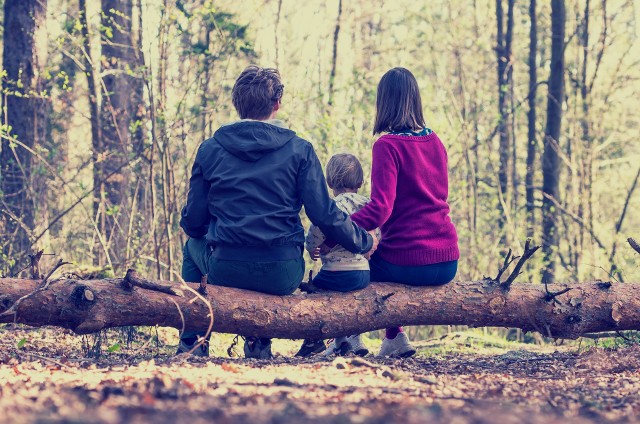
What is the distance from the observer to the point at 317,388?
375 centimetres

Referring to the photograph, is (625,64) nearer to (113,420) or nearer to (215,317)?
(215,317)

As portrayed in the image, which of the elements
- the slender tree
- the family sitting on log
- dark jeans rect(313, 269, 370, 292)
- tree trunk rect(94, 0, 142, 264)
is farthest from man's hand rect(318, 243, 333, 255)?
the slender tree

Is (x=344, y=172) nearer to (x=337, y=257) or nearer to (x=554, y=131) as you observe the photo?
(x=337, y=257)

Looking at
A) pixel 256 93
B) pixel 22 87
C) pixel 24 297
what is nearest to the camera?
pixel 24 297

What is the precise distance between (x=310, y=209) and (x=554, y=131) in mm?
8620

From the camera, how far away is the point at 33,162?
9539 millimetres

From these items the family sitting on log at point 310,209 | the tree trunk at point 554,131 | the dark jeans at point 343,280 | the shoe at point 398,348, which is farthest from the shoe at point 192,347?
the tree trunk at point 554,131

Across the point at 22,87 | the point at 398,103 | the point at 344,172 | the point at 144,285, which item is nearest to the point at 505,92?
the point at 22,87

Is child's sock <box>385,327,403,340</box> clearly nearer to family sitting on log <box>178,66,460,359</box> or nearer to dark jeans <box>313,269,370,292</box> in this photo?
family sitting on log <box>178,66,460,359</box>

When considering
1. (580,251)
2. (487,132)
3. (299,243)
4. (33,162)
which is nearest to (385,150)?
(299,243)

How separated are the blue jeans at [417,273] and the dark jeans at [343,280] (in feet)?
0.89

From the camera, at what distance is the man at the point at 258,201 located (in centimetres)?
536

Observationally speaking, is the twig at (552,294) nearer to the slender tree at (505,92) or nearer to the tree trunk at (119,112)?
the tree trunk at (119,112)

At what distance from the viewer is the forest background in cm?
908
